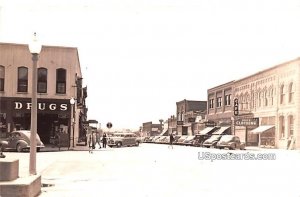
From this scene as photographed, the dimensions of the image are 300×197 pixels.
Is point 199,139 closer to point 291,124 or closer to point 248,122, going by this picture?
point 248,122

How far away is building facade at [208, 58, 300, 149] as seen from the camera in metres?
43.2

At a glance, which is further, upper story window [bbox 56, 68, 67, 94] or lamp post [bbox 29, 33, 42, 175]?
upper story window [bbox 56, 68, 67, 94]

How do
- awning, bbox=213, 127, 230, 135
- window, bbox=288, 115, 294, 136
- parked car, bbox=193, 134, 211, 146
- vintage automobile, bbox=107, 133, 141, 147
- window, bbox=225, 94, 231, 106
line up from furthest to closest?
window, bbox=225, 94, 231, 106 < awning, bbox=213, 127, 230, 135 < parked car, bbox=193, 134, 211, 146 < vintage automobile, bbox=107, 133, 141, 147 < window, bbox=288, 115, 294, 136

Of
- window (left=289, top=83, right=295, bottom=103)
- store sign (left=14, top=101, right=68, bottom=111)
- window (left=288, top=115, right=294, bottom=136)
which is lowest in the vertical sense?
window (left=288, top=115, right=294, bottom=136)

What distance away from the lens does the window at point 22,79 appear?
41.1 m

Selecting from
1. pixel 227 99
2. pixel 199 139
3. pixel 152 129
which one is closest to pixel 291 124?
pixel 199 139

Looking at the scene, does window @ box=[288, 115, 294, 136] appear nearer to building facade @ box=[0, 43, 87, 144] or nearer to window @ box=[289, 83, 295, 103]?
window @ box=[289, 83, 295, 103]

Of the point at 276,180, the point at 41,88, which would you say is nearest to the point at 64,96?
the point at 41,88

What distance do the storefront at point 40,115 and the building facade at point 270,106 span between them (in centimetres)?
2036

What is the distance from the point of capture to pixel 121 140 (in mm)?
52156

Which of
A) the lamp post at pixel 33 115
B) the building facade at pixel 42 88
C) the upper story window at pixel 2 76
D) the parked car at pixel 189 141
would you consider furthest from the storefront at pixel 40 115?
the lamp post at pixel 33 115

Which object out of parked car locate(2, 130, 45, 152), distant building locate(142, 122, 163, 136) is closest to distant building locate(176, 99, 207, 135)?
distant building locate(142, 122, 163, 136)

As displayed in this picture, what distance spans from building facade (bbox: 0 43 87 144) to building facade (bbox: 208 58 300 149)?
20.0m

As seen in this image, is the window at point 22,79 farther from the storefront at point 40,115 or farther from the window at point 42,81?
the window at point 42,81
